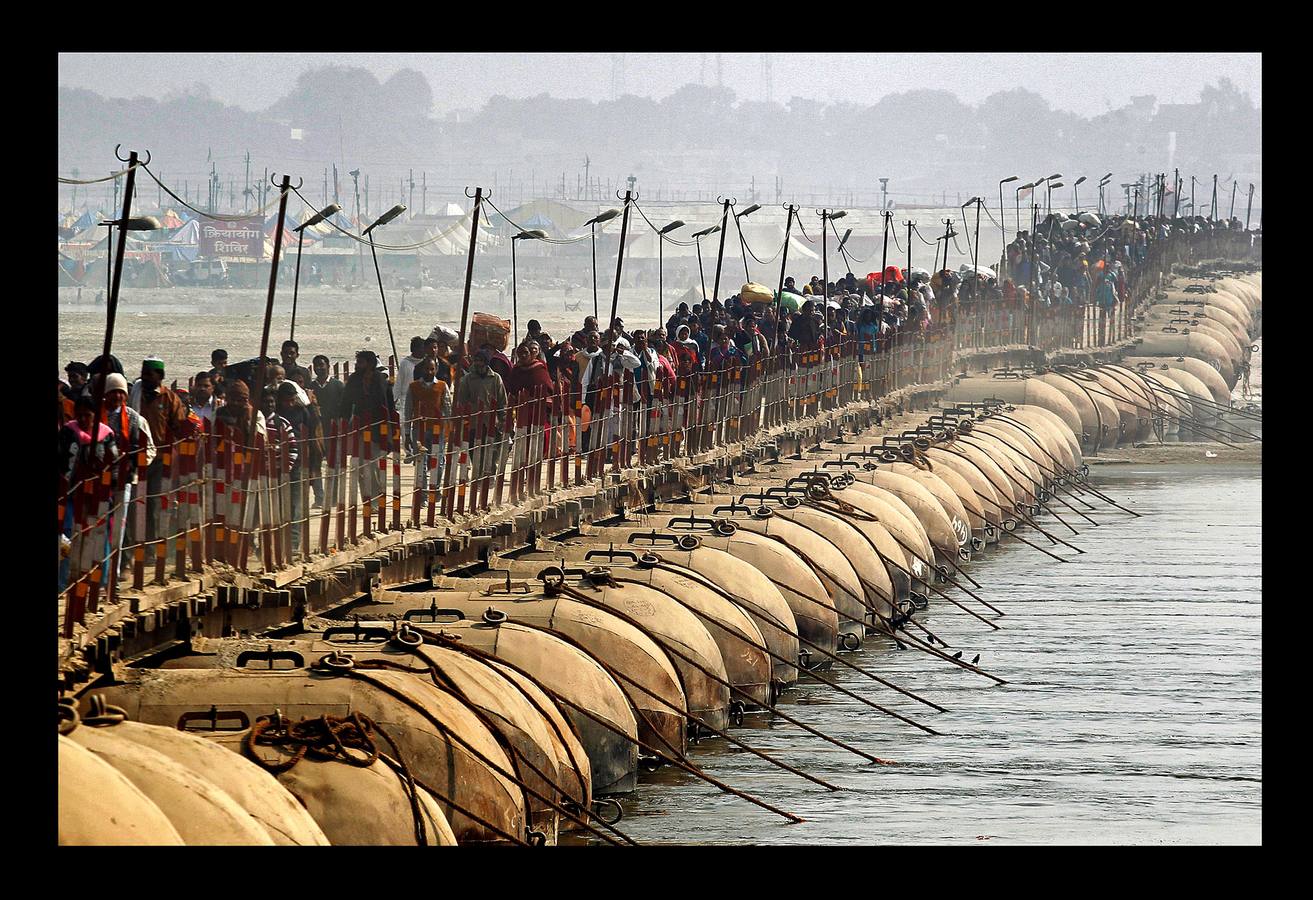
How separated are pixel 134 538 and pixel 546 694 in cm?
387

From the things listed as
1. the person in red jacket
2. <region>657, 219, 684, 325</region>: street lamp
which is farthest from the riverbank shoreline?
the person in red jacket

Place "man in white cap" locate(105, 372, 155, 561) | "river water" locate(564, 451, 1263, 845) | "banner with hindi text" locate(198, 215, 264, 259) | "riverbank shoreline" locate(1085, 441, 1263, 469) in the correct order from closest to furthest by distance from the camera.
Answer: "man in white cap" locate(105, 372, 155, 561) → "river water" locate(564, 451, 1263, 845) → "riverbank shoreline" locate(1085, 441, 1263, 469) → "banner with hindi text" locate(198, 215, 264, 259)

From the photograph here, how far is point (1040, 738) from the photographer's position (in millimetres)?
25188

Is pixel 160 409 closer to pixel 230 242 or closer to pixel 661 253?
pixel 661 253

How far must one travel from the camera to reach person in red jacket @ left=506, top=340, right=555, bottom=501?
2586 cm

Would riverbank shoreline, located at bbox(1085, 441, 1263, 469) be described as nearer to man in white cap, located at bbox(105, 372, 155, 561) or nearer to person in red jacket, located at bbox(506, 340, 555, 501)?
person in red jacket, located at bbox(506, 340, 555, 501)

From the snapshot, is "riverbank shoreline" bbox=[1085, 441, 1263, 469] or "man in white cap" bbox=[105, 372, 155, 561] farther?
"riverbank shoreline" bbox=[1085, 441, 1263, 469]

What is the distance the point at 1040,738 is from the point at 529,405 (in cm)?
757

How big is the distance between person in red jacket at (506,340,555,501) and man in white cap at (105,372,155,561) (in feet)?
30.3

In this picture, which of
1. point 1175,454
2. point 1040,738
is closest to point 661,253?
point 1175,454

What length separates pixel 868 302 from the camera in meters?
49.9

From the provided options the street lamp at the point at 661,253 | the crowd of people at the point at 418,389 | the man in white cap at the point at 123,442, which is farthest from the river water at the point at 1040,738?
the street lamp at the point at 661,253

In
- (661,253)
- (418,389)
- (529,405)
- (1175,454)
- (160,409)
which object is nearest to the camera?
(160,409)
